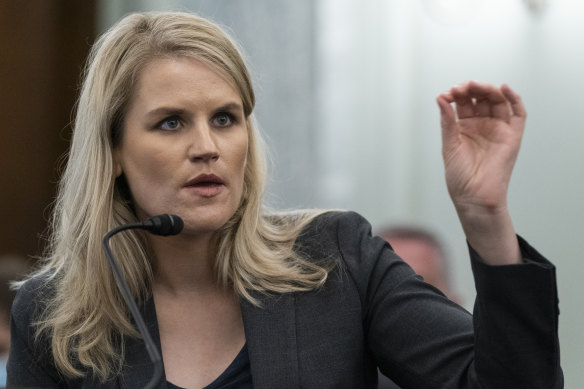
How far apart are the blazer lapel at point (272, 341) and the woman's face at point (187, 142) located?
0.21m

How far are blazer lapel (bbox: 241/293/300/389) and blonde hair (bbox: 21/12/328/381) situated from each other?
0.10 ft

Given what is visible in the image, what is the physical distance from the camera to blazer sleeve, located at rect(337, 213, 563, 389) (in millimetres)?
1728

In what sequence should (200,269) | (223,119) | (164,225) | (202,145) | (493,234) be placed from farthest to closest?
1. (200,269)
2. (223,119)
3. (202,145)
4. (164,225)
5. (493,234)

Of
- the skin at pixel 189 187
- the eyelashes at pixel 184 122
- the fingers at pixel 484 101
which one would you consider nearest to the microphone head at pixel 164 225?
the skin at pixel 189 187

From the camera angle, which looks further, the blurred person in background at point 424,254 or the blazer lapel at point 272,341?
the blurred person in background at point 424,254

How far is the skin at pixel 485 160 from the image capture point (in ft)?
5.69

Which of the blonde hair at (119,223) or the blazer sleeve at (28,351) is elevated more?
the blonde hair at (119,223)

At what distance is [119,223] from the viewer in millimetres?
2348

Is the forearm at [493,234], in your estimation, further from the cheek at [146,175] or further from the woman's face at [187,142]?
the cheek at [146,175]

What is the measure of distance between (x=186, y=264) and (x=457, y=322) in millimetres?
669

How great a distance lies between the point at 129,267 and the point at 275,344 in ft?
1.35

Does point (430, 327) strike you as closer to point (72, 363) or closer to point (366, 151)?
point (72, 363)

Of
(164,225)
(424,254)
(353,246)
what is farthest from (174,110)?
(424,254)

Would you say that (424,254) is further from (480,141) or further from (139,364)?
(480,141)
